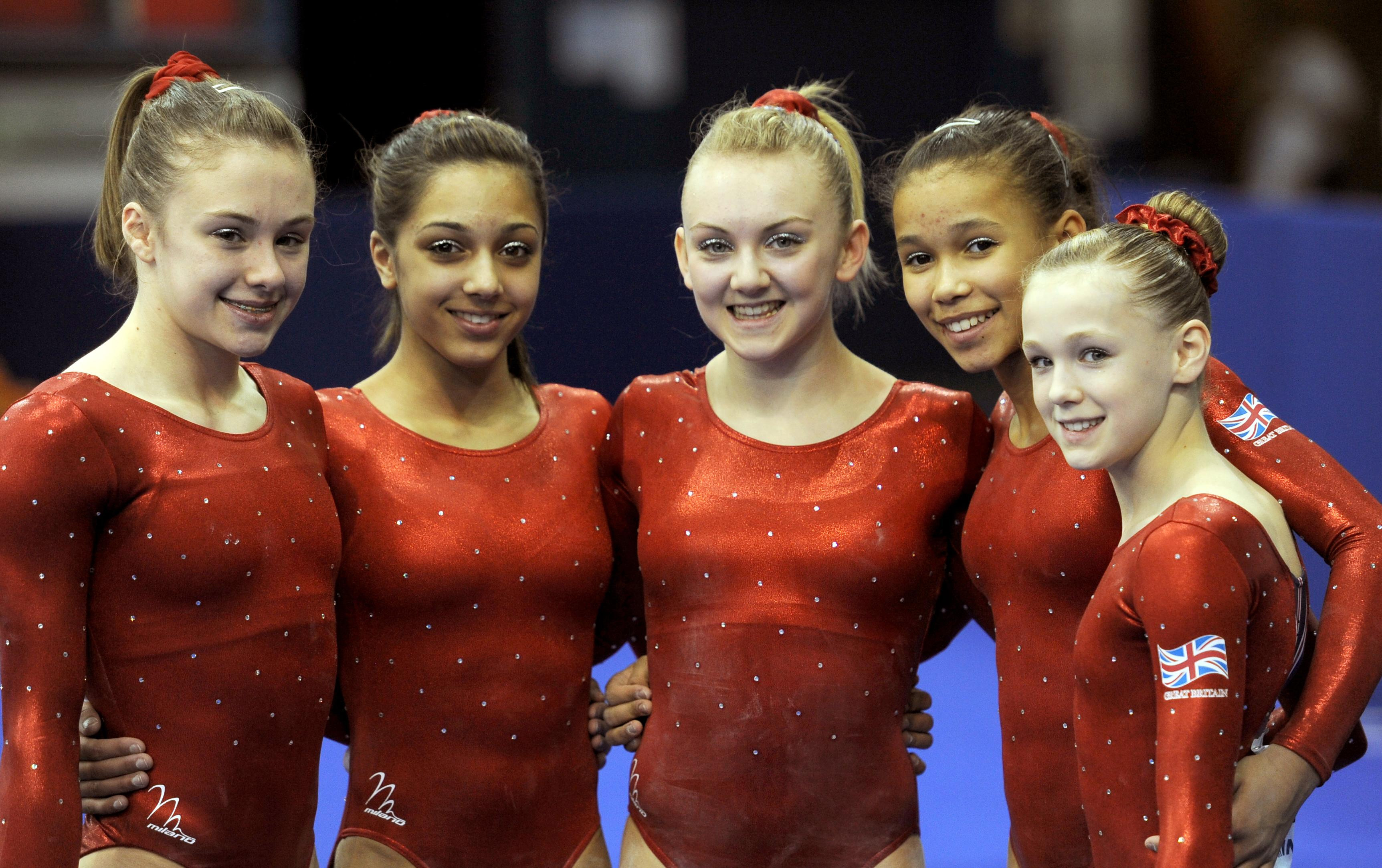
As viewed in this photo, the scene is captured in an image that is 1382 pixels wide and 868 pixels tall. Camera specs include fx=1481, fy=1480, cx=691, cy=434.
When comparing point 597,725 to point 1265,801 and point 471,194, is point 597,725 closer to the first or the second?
point 471,194

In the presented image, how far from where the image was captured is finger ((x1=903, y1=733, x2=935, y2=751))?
2.25 m

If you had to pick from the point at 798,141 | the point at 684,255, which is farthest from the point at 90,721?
the point at 798,141

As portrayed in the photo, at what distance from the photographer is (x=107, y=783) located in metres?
1.90

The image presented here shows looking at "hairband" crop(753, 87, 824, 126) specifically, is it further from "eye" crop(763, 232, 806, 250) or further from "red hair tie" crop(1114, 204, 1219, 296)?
"red hair tie" crop(1114, 204, 1219, 296)

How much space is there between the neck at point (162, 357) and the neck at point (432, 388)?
1.18 ft

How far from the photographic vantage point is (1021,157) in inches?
84.8

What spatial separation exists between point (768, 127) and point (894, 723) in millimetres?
906

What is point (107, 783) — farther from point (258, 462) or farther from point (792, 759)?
point (792, 759)

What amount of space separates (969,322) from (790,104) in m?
0.46

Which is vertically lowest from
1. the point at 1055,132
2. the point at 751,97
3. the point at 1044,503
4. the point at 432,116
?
the point at 1044,503

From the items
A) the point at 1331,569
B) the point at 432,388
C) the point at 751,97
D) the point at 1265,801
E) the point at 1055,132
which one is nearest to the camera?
the point at 1265,801

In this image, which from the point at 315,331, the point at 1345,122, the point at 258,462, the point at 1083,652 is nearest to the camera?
the point at 1083,652

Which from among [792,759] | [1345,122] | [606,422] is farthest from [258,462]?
[1345,122]

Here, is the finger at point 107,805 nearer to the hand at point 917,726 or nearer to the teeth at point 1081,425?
the hand at point 917,726
